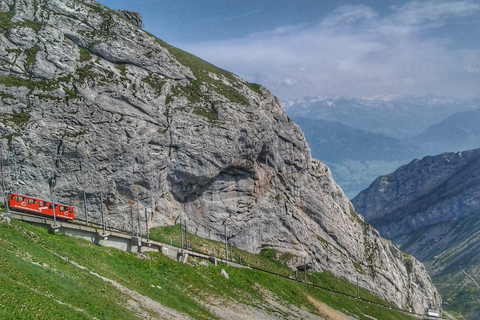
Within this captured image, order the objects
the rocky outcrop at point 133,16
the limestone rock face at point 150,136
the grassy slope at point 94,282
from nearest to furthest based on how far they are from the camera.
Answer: the grassy slope at point 94,282
the limestone rock face at point 150,136
the rocky outcrop at point 133,16

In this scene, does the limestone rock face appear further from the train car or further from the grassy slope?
the grassy slope

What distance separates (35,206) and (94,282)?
20174 millimetres

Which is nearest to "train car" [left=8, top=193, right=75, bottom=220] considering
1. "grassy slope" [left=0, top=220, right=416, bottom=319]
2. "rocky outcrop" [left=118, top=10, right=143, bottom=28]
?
"grassy slope" [left=0, top=220, right=416, bottom=319]

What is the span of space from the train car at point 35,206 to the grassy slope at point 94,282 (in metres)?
7.25

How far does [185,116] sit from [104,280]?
43.2 m

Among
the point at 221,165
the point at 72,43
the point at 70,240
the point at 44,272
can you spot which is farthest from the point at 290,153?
the point at 44,272

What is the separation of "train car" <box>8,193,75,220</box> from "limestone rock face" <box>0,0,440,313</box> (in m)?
8.92

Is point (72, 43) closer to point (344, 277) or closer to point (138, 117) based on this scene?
point (138, 117)

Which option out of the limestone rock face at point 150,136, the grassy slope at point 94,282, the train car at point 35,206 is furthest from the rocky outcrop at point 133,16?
the grassy slope at point 94,282

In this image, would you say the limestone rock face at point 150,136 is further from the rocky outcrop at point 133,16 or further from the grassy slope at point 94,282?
the rocky outcrop at point 133,16

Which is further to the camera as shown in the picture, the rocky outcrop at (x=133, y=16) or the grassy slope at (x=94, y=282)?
the rocky outcrop at (x=133, y=16)

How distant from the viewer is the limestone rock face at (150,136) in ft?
198

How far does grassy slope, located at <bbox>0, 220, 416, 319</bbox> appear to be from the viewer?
953 inches

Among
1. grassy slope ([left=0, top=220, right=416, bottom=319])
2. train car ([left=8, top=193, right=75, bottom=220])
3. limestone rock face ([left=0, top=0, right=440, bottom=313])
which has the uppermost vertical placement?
limestone rock face ([left=0, top=0, right=440, bottom=313])
